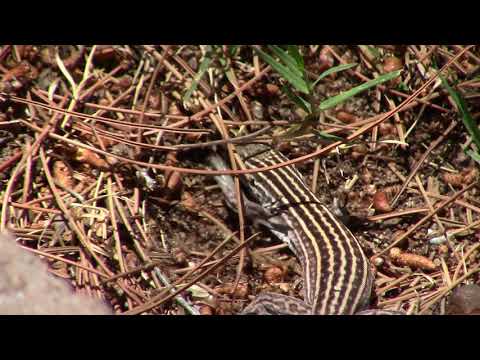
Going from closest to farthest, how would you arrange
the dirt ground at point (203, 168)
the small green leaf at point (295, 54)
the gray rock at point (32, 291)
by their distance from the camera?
the gray rock at point (32, 291) → the small green leaf at point (295, 54) → the dirt ground at point (203, 168)

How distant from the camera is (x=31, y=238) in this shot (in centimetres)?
285

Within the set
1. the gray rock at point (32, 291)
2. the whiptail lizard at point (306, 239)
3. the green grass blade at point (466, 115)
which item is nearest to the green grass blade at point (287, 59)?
the whiptail lizard at point (306, 239)

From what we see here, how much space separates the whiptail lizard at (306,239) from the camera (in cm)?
281

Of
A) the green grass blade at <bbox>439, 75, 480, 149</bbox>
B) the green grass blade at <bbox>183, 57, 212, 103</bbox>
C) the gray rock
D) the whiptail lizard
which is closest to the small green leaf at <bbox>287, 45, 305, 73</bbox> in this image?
the green grass blade at <bbox>183, 57, 212, 103</bbox>

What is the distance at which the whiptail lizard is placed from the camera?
9.23 feet

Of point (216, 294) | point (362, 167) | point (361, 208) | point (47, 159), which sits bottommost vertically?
point (216, 294)

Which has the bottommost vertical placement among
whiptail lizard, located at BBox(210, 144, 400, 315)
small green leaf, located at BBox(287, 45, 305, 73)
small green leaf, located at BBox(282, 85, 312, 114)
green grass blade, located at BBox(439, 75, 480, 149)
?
whiptail lizard, located at BBox(210, 144, 400, 315)

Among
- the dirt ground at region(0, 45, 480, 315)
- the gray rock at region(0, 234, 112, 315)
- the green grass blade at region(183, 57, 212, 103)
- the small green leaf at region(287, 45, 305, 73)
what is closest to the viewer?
the gray rock at region(0, 234, 112, 315)

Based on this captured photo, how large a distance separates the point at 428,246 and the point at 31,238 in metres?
2.27

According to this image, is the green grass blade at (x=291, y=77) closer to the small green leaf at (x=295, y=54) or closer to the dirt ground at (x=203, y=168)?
the small green leaf at (x=295, y=54)

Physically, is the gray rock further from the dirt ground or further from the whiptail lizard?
the whiptail lizard

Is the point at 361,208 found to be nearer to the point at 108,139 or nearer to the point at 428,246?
the point at 428,246

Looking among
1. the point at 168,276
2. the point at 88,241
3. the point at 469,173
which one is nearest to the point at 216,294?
the point at 168,276

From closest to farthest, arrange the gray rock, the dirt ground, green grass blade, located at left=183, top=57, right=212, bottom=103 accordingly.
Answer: the gray rock
the dirt ground
green grass blade, located at left=183, top=57, right=212, bottom=103
